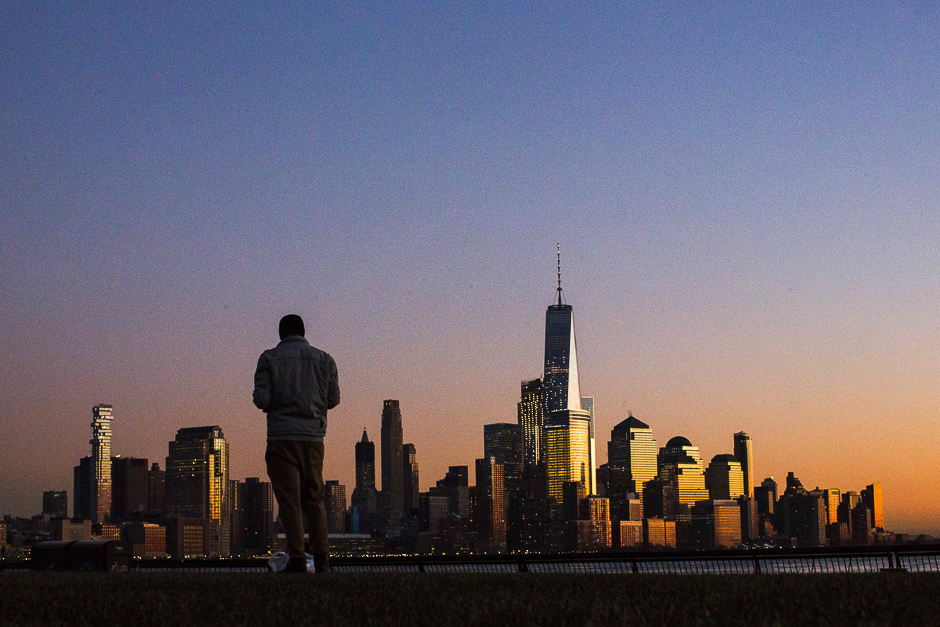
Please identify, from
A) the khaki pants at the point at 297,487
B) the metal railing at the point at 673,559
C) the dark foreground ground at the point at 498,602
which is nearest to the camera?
the dark foreground ground at the point at 498,602

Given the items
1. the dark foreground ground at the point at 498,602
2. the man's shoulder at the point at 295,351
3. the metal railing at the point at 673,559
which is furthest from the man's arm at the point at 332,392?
the dark foreground ground at the point at 498,602

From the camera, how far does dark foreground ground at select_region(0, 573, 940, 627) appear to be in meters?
4.39

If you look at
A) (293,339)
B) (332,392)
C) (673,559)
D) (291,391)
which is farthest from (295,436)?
(673,559)

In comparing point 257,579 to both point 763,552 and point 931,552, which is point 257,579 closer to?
point 763,552

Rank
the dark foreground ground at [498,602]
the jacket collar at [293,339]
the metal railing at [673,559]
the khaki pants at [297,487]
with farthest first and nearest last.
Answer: the metal railing at [673,559], the jacket collar at [293,339], the khaki pants at [297,487], the dark foreground ground at [498,602]

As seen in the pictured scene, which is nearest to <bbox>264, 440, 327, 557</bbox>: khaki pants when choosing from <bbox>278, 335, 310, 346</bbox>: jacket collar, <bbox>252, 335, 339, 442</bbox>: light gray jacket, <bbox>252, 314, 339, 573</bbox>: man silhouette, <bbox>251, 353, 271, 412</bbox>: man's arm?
<bbox>252, 314, 339, 573</bbox>: man silhouette

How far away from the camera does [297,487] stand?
392 inches

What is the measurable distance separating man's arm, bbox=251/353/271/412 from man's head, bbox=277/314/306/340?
0.42 metres

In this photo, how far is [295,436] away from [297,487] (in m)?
A: 0.45

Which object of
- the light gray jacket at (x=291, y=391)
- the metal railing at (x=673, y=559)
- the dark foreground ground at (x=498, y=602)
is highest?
the light gray jacket at (x=291, y=391)

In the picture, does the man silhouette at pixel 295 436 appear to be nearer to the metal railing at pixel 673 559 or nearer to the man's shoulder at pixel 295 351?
the man's shoulder at pixel 295 351

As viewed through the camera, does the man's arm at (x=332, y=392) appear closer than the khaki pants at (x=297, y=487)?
No

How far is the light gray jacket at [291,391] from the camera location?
9914mm

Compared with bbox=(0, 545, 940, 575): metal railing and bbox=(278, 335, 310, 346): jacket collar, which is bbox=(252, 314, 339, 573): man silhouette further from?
bbox=(0, 545, 940, 575): metal railing
